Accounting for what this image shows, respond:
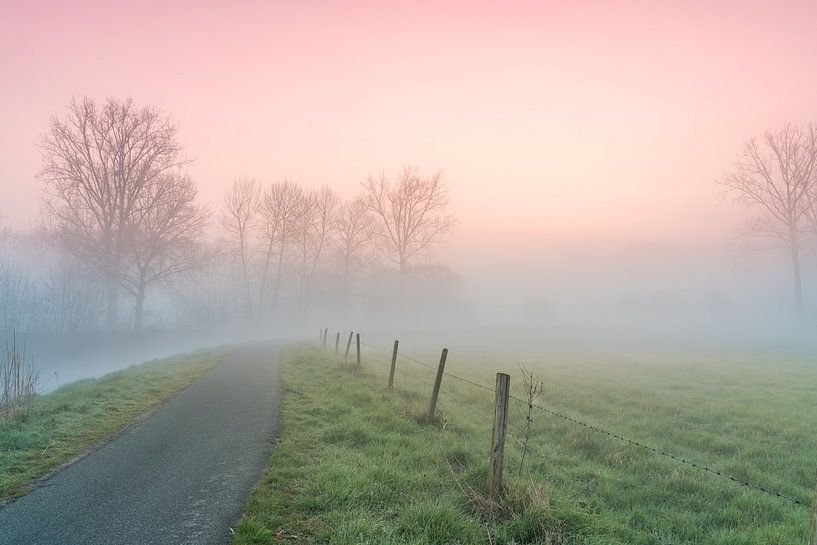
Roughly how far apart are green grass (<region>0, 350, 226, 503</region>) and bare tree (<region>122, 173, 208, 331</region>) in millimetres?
25311

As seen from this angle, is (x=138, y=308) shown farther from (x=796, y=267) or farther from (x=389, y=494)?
(x=796, y=267)

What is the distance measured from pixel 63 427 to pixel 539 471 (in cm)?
994

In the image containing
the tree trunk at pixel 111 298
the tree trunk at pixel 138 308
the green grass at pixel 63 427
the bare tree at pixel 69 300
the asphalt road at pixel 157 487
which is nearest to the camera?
the asphalt road at pixel 157 487

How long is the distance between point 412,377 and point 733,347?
36821 millimetres

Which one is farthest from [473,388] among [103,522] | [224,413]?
[103,522]

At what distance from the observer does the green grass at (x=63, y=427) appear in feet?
23.6

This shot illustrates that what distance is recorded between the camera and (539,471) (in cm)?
846

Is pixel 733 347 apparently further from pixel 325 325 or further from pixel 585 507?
pixel 325 325

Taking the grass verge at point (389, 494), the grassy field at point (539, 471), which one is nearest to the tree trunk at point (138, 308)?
the grassy field at point (539, 471)

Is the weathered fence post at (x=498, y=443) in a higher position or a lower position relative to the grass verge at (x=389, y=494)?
higher

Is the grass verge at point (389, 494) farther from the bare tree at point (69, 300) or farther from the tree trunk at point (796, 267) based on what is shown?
the tree trunk at point (796, 267)

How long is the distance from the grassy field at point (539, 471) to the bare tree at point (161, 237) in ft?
91.9

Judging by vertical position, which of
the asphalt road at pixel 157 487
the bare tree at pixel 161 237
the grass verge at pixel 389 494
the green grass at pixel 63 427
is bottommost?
the green grass at pixel 63 427

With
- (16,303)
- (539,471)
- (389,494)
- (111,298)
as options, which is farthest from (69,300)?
(539,471)
